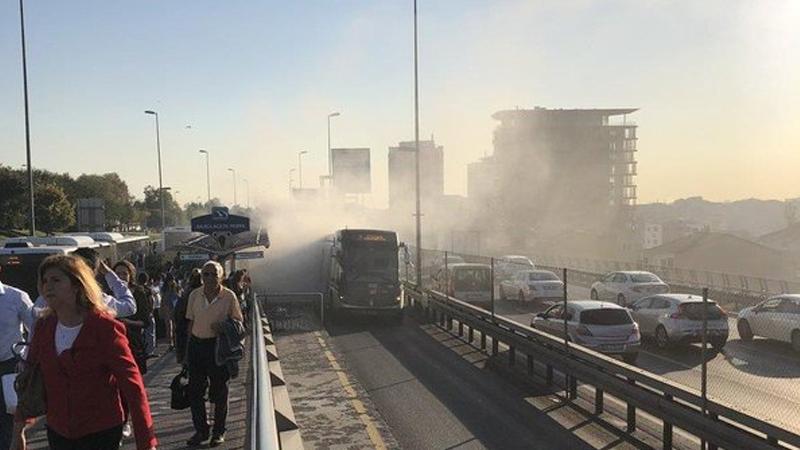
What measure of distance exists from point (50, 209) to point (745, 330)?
209ft

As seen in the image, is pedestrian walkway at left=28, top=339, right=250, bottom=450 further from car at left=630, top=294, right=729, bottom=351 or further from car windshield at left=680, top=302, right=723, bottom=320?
car windshield at left=680, top=302, right=723, bottom=320

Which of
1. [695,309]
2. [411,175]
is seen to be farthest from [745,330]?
[411,175]

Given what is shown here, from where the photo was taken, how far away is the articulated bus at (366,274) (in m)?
23.7

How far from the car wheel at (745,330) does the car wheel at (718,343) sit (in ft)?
6.25

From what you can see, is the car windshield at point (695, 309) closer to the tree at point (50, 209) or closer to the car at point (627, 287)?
the car at point (627, 287)

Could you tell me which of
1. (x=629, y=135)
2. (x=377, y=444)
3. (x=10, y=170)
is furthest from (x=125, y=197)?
(x=377, y=444)

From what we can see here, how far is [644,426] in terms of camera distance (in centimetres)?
1048

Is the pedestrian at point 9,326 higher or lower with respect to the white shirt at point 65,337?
lower

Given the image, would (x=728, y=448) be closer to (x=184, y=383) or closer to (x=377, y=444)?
(x=377, y=444)

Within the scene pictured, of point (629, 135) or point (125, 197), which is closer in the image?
point (125, 197)

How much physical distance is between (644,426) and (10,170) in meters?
73.4

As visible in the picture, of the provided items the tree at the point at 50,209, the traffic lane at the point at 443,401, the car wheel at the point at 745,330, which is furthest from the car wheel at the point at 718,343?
the tree at the point at 50,209

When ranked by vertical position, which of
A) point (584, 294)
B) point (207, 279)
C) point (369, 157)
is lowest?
point (584, 294)

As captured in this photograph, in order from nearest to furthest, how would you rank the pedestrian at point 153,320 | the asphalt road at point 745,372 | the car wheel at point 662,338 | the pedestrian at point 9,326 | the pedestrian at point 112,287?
the pedestrian at point 9,326, the pedestrian at point 112,287, the asphalt road at point 745,372, the pedestrian at point 153,320, the car wheel at point 662,338
